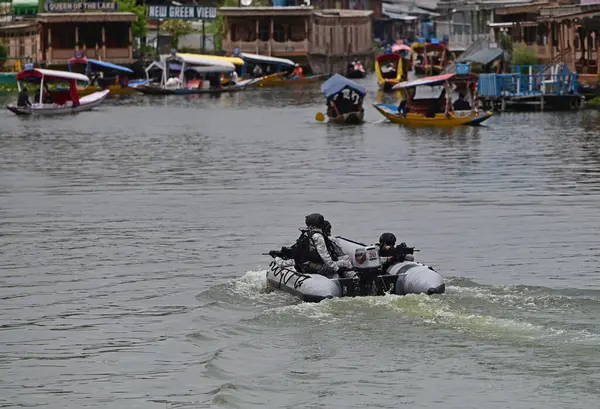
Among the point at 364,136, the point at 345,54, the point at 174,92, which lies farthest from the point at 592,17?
the point at 345,54

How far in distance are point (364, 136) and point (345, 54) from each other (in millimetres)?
63190

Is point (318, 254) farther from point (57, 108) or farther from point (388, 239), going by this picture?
point (57, 108)

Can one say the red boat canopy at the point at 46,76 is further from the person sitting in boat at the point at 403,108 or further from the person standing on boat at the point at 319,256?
the person standing on boat at the point at 319,256

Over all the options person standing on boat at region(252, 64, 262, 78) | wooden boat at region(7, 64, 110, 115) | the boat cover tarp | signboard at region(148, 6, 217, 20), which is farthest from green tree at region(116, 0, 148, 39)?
wooden boat at region(7, 64, 110, 115)

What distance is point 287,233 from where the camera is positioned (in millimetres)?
26297

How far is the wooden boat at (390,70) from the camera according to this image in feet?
268

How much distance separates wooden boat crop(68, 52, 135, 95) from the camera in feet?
284

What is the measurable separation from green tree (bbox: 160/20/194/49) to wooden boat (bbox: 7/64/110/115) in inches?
1371

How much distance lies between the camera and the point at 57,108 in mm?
64812

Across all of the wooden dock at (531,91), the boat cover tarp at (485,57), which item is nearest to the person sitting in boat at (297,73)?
the boat cover tarp at (485,57)

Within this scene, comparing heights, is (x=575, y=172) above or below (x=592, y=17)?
below

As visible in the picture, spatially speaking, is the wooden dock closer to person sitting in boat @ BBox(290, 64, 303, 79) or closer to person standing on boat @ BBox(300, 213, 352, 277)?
person sitting in boat @ BBox(290, 64, 303, 79)

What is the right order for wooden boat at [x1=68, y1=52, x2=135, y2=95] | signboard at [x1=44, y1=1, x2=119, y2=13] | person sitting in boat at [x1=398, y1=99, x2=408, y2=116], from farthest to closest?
signboard at [x1=44, y1=1, x2=119, y2=13], wooden boat at [x1=68, y1=52, x2=135, y2=95], person sitting in boat at [x1=398, y1=99, x2=408, y2=116]

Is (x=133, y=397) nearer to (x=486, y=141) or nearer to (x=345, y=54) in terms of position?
(x=486, y=141)
